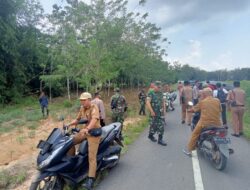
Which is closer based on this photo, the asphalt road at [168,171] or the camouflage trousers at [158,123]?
the asphalt road at [168,171]

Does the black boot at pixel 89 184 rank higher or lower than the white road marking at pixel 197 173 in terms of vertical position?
higher

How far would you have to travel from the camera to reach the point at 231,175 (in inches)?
224

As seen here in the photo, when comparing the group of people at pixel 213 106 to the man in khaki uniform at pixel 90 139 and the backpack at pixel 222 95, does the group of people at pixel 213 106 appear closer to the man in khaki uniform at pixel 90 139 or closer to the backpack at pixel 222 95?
the backpack at pixel 222 95

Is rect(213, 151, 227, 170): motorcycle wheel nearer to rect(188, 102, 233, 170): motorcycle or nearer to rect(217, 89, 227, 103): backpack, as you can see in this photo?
rect(188, 102, 233, 170): motorcycle

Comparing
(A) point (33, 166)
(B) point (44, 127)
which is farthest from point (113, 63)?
(A) point (33, 166)

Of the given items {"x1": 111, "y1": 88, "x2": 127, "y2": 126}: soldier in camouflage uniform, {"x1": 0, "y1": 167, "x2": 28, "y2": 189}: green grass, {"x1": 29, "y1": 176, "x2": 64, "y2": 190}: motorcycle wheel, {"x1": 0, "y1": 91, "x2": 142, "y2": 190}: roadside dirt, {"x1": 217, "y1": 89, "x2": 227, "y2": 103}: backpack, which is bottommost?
{"x1": 0, "y1": 91, "x2": 142, "y2": 190}: roadside dirt

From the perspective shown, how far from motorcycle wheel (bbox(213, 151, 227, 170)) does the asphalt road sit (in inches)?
4.1

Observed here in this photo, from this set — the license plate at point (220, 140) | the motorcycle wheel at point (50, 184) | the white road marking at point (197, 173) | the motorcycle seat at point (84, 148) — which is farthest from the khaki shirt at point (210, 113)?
the motorcycle wheel at point (50, 184)

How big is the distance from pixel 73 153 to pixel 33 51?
30006mm

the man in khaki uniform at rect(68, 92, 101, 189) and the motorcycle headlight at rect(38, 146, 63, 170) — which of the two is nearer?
the motorcycle headlight at rect(38, 146, 63, 170)

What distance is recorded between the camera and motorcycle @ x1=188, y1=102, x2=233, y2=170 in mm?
5897

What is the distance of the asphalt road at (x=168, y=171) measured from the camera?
16.9 ft

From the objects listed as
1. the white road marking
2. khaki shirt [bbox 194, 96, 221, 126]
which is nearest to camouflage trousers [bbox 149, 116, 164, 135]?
the white road marking

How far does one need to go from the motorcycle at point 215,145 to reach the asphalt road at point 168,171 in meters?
0.16
